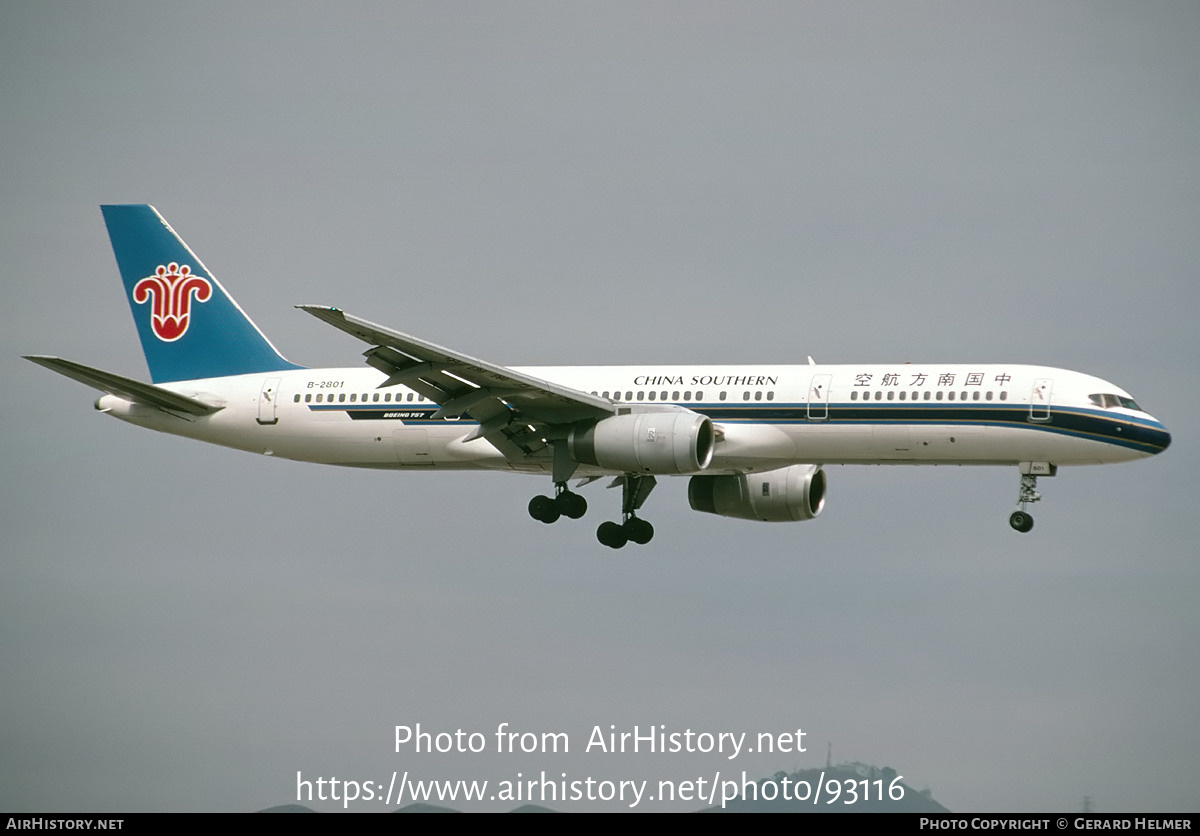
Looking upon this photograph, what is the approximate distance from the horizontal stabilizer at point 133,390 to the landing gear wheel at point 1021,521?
2529cm

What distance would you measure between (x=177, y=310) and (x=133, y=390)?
4.97 meters

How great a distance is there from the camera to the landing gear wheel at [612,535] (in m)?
52.9

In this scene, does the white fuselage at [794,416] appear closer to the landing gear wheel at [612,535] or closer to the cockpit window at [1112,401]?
the cockpit window at [1112,401]

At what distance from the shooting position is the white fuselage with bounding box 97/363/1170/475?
4450cm

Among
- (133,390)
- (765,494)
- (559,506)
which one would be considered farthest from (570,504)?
(133,390)

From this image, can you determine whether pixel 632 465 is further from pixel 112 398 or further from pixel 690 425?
pixel 112 398

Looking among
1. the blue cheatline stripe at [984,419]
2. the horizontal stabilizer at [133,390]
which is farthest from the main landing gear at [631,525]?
the horizontal stabilizer at [133,390]

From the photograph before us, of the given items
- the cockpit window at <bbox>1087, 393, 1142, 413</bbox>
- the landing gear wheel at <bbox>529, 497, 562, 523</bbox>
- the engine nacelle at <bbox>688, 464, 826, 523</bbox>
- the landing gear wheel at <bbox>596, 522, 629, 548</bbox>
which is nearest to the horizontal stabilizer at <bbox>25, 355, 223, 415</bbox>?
the landing gear wheel at <bbox>529, 497, 562, 523</bbox>

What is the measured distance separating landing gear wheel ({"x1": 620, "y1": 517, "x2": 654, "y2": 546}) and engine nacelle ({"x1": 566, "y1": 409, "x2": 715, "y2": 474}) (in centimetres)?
654

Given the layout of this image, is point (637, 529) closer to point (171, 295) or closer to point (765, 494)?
point (765, 494)

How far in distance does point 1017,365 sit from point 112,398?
28613 millimetres

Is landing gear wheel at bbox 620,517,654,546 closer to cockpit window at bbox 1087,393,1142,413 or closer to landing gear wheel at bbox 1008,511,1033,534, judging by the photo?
landing gear wheel at bbox 1008,511,1033,534

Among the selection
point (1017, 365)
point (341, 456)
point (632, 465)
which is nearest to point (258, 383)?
point (341, 456)
